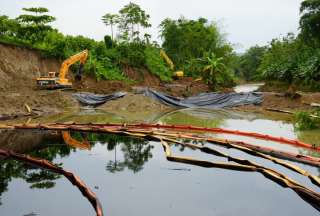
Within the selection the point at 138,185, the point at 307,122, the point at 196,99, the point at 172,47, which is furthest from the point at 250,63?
the point at 138,185

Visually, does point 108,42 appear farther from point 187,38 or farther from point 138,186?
point 138,186

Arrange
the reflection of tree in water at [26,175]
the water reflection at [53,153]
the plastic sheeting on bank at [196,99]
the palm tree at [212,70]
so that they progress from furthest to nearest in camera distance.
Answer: the palm tree at [212,70], the plastic sheeting on bank at [196,99], the water reflection at [53,153], the reflection of tree in water at [26,175]

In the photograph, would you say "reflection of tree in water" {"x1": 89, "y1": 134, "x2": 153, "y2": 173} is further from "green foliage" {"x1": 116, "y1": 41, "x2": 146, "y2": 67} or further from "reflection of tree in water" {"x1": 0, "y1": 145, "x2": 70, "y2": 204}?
→ "green foliage" {"x1": 116, "y1": 41, "x2": 146, "y2": 67}

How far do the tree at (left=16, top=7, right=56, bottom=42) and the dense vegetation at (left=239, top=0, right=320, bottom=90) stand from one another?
1414 centimetres

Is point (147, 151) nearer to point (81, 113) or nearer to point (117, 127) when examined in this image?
point (117, 127)

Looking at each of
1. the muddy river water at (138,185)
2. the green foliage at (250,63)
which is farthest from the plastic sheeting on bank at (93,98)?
the green foliage at (250,63)

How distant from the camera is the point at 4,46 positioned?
717 inches

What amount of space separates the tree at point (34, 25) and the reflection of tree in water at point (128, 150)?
1307 centimetres

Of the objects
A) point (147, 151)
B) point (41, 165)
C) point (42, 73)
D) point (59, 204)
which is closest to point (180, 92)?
point (42, 73)

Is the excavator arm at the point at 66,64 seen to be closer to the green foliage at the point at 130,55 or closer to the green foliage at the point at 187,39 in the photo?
the green foliage at the point at 130,55

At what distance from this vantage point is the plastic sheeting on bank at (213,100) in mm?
17047

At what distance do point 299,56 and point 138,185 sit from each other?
2036cm

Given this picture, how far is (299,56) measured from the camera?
23047 mm

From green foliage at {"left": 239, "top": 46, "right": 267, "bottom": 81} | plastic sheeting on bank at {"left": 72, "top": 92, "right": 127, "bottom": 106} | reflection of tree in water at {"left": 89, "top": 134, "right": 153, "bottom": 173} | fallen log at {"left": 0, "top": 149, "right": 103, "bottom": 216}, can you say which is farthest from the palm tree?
green foliage at {"left": 239, "top": 46, "right": 267, "bottom": 81}
